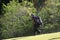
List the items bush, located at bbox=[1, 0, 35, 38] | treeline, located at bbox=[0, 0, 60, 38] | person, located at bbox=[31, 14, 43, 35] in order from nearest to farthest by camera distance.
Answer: bush, located at bbox=[1, 0, 35, 38] < treeline, located at bbox=[0, 0, 60, 38] < person, located at bbox=[31, 14, 43, 35]

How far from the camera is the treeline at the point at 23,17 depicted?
418 inches

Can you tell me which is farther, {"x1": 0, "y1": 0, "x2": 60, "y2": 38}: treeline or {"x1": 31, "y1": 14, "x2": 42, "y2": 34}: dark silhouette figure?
{"x1": 31, "y1": 14, "x2": 42, "y2": 34}: dark silhouette figure

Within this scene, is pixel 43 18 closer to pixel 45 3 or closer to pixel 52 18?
pixel 52 18

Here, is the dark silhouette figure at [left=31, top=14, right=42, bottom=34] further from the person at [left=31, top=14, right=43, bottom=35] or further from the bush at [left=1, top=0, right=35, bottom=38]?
the bush at [left=1, top=0, right=35, bottom=38]

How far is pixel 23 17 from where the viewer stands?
11.3 metres

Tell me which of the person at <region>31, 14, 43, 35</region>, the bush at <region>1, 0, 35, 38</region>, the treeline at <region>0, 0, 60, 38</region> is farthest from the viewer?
the person at <region>31, 14, 43, 35</region>

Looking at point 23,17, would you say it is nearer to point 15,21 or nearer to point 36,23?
point 15,21

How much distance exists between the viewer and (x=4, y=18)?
11078mm

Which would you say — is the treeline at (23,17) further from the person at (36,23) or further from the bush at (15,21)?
the person at (36,23)

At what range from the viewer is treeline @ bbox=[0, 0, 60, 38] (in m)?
10.6

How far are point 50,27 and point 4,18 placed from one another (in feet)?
8.14

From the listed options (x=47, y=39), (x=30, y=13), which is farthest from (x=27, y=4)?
(x=47, y=39)

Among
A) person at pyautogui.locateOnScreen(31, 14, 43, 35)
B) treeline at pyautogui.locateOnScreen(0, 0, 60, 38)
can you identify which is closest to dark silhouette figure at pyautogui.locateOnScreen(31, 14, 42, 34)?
person at pyautogui.locateOnScreen(31, 14, 43, 35)

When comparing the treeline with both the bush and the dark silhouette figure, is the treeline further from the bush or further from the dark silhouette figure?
the dark silhouette figure
